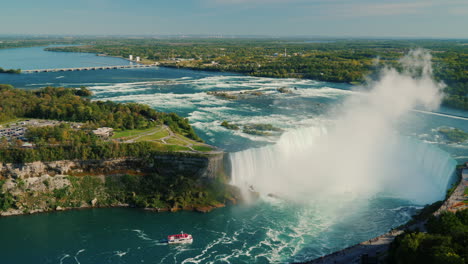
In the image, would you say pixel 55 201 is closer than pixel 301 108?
Yes

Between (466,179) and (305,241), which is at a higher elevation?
(466,179)

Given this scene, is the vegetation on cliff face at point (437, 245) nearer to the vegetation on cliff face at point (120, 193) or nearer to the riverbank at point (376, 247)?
the riverbank at point (376, 247)

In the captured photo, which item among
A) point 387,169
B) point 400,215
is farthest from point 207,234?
point 387,169

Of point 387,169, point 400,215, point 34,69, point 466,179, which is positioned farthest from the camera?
point 34,69

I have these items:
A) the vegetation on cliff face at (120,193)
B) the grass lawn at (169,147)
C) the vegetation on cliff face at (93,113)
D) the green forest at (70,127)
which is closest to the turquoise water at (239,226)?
the vegetation on cliff face at (120,193)

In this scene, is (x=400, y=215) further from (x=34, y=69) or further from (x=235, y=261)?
(x=34, y=69)

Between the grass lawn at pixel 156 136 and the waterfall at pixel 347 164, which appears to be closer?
the waterfall at pixel 347 164

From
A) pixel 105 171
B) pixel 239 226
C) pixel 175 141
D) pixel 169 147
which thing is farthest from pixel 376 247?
pixel 105 171
